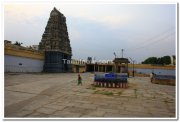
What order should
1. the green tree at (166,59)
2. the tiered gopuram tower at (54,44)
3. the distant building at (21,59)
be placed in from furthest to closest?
the green tree at (166,59) < the tiered gopuram tower at (54,44) < the distant building at (21,59)

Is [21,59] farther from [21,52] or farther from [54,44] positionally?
[54,44]

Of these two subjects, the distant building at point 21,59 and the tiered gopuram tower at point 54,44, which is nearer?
the distant building at point 21,59

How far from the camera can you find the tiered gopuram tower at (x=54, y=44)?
37094 mm

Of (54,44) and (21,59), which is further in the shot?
(54,44)

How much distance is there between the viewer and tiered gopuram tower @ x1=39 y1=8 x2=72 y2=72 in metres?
37.1

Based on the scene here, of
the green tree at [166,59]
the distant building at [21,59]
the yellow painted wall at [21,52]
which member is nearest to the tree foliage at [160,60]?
the green tree at [166,59]

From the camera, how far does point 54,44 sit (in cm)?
3750

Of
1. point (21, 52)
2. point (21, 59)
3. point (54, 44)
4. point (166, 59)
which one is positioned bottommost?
point (21, 59)

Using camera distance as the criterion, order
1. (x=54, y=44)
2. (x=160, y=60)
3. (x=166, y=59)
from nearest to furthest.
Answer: (x=54, y=44) < (x=166, y=59) < (x=160, y=60)

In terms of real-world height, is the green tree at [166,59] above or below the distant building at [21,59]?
above

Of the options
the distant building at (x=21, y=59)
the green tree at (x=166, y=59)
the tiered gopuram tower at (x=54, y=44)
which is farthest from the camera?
the green tree at (x=166, y=59)

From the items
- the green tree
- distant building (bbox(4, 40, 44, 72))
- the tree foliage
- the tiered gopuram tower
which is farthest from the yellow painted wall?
the green tree

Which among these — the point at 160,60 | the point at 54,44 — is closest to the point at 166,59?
the point at 160,60

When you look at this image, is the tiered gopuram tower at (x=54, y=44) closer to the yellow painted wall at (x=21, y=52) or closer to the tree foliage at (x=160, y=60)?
the yellow painted wall at (x=21, y=52)
